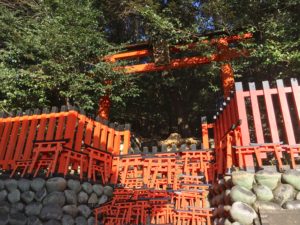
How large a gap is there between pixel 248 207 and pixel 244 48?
6048 mm

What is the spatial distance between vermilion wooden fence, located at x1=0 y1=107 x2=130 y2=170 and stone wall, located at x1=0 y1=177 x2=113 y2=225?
800mm

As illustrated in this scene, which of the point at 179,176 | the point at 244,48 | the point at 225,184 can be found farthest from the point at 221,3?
the point at 225,184

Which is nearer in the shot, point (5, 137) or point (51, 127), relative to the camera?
point (51, 127)

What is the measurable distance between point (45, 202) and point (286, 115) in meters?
4.43

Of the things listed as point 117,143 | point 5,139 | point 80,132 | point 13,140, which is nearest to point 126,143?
point 117,143

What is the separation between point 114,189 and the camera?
6.20 meters

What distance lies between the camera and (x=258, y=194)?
394 centimetres

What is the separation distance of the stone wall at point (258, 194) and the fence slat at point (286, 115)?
0.59 metres

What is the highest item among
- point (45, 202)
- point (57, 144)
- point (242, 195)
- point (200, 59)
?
point (200, 59)

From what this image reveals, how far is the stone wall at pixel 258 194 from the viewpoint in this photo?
3.80 metres

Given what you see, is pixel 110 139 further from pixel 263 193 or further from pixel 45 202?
pixel 263 193

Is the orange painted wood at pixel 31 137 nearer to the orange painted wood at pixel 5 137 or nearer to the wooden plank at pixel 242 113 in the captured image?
the orange painted wood at pixel 5 137

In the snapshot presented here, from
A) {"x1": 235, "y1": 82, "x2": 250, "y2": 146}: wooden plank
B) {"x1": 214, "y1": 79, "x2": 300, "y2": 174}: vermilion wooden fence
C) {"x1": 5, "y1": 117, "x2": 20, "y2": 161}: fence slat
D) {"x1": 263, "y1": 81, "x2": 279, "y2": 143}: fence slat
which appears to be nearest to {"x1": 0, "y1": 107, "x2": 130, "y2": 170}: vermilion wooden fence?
{"x1": 5, "y1": 117, "x2": 20, "y2": 161}: fence slat

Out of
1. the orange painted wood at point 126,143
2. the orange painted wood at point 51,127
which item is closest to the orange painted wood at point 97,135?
the orange painted wood at point 126,143
